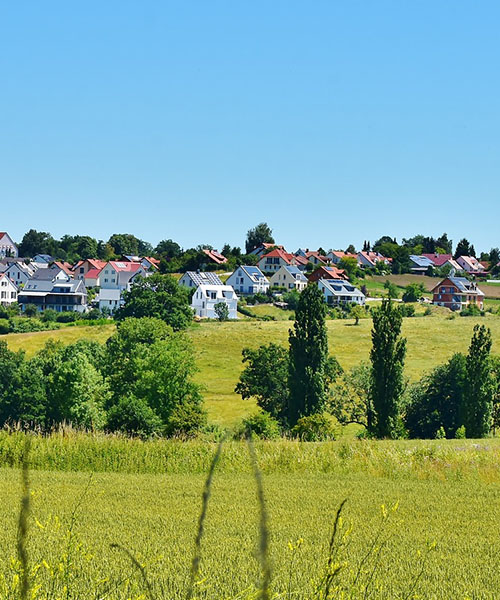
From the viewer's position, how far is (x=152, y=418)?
4356 centimetres

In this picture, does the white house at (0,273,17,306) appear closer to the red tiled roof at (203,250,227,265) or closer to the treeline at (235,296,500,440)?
the red tiled roof at (203,250,227,265)

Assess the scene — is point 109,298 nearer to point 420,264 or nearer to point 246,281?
point 246,281

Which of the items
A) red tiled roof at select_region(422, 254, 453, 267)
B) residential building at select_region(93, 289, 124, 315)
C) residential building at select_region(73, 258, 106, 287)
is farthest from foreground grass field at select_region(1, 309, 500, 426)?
red tiled roof at select_region(422, 254, 453, 267)

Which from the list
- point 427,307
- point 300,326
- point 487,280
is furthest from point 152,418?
point 487,280

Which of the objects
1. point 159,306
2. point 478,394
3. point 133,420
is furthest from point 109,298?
point 133,420

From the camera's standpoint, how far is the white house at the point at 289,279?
13775cm

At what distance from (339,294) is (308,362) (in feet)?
234

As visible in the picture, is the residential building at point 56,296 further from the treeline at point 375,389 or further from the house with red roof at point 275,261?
the treeline at point 375,389

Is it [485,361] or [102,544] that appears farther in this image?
[485,361]

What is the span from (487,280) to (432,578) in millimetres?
161067

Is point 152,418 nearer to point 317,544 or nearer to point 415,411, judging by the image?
point 415,411

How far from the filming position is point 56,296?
126m

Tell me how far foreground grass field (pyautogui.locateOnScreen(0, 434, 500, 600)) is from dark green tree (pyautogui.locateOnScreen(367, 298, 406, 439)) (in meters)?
20.7

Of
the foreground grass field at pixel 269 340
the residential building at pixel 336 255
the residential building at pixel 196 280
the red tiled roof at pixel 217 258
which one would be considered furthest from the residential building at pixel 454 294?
the residential building at pixel 336 255
